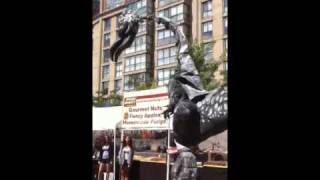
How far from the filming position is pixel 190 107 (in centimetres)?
321

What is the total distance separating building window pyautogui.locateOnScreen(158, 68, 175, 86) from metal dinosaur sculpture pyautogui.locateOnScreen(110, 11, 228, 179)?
3 centimetres

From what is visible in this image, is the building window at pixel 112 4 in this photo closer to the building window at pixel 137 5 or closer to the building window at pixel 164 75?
the building window at pixel 137 5

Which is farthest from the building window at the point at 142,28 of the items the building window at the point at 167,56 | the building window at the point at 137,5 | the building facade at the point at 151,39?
the building window at the point at 167,56

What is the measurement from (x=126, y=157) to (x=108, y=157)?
226 mm

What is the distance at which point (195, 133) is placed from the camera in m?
3.18

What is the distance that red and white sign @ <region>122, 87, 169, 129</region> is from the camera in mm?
3350

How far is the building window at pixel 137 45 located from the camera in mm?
3535

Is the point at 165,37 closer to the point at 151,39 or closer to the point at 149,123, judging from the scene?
the point at 151,39

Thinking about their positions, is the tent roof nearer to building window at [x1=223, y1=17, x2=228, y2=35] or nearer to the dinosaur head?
the dinosaur head

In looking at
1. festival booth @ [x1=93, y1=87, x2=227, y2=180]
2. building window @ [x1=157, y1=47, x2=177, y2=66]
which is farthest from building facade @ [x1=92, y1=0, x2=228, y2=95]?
festival booth @ [x1=93, y1=87, x2=227, y2=180]
